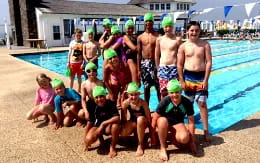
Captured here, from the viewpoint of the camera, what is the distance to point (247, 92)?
8.03 metres

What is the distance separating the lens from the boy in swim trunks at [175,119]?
329 cm

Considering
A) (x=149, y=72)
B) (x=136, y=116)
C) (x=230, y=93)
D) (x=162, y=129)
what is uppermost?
(x=149, y=72)

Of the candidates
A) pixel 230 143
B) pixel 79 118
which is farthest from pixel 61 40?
pixel 230 143

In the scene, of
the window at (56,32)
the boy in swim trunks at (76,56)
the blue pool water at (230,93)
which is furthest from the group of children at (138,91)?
the window at (56,32)

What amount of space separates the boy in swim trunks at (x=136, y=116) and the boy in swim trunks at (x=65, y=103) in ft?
3.73

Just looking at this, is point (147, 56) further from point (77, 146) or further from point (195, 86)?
point (77, 146)

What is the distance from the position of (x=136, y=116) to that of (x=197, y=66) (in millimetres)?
1168

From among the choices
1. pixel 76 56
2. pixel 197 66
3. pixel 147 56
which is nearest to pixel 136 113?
pixel 197 66

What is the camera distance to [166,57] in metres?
4.36

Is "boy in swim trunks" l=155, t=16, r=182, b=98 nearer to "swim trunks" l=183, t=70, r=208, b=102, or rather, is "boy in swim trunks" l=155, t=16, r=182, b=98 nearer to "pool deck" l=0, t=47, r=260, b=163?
"swim trunks" l=183, t=70, r=208, b=102

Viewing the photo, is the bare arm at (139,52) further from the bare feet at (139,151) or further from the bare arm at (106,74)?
the bare feet at (139,151)

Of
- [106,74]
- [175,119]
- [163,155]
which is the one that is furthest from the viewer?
[106,74]

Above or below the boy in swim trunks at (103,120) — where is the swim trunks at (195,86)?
above

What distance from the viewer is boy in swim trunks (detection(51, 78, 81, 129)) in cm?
425
